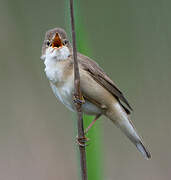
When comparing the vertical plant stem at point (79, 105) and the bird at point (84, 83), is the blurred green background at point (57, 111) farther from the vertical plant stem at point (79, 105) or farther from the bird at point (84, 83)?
the vertical plant stem at point (79, 105)

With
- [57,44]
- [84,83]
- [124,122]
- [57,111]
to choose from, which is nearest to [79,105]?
[84,83]

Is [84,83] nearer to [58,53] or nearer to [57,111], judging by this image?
[58,53]

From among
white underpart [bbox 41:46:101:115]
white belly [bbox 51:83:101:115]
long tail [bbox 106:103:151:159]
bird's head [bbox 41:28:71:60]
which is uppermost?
bird's head [bbox 41:28:71:60]

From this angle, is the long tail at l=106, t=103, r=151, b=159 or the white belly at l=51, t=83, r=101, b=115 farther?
the long tail at l=106, t=103, r=151, b=159

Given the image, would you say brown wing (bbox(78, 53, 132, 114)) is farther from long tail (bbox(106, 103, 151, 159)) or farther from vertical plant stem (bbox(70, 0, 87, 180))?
vertical plant stem (bbox(70, 0, 87, 180))

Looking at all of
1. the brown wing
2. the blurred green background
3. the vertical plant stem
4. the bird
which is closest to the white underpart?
the bird
